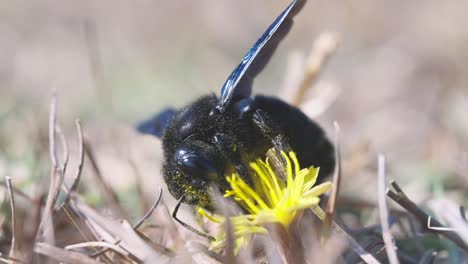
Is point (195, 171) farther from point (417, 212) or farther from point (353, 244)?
point (417, 212)

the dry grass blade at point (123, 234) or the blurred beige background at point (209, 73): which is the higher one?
the dry grass blade at point (123, 234)

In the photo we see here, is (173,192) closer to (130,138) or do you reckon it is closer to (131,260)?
(131,260)

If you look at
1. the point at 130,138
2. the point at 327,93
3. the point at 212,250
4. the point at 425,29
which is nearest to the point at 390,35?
the point at 425,29

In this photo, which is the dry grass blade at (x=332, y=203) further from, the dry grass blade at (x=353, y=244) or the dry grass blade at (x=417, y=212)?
the dry grass blade at (x=417, y=212)

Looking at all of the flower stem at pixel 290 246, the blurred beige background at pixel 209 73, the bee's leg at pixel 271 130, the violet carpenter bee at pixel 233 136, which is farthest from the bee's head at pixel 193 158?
the blurred beige background at pixel 209 73

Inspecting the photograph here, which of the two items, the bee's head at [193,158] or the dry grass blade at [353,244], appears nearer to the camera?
the dry grass blade at [353,244]

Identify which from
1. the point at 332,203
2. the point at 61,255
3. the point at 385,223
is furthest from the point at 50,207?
the point at 385,223

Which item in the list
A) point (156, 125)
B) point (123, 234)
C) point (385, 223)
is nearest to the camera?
point (385, 223)
